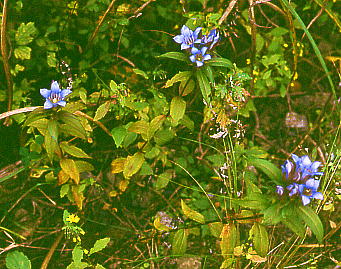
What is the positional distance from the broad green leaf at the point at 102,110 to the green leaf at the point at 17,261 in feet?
2.05

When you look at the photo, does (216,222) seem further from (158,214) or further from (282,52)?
(282,52)

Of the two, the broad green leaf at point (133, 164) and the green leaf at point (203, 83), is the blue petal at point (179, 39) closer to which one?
the green leaf at point (203, 83)

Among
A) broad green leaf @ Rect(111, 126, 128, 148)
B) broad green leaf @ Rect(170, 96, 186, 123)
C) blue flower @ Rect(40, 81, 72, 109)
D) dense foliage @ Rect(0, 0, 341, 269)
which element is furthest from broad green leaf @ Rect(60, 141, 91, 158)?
broad green leaf @ Rect(170, 96, 186, 123)

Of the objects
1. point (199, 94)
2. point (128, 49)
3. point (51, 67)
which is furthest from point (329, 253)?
point (51, 67)

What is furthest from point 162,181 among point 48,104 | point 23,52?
point 23,52

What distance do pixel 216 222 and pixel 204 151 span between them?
19.6 inches

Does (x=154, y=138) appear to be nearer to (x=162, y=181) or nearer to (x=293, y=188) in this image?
(x=162, y=181)

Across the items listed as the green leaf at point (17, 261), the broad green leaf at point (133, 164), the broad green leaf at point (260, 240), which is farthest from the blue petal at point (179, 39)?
the green leaf at point (17, 261)

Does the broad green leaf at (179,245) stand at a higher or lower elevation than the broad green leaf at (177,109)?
lower

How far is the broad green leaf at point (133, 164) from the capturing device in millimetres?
1611

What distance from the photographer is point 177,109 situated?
153 centimetres

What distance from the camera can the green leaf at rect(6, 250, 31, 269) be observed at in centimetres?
155

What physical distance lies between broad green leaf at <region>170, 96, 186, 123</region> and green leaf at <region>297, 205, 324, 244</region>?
0.54 meters

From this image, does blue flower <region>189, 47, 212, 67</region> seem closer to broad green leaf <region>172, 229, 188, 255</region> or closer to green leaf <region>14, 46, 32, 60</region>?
broad green leaf <region>172, 229, 188, 255</region>
